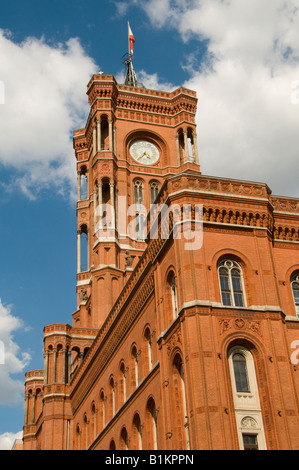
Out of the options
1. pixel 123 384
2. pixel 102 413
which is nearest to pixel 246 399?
pixel 123 384

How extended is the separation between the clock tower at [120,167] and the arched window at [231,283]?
27218mm

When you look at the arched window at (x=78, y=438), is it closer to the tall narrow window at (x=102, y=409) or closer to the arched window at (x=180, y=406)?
the tall narrow window at (x=102, y=409)

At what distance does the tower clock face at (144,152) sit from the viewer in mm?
63375

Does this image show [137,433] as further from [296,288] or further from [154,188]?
[154,188]

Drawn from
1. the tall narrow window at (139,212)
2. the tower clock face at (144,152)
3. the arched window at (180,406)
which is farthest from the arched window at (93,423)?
the tower clock face at (144,152)

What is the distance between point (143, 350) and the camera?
3191cm

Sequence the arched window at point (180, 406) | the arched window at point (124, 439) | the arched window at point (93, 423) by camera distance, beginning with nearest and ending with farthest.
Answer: the arched window at point (180, 406) → the arched window at point (124, 439) → the arched window at point (93, 423)

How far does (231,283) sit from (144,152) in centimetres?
3875

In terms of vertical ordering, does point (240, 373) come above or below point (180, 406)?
above

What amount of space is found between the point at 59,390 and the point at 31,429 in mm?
14069

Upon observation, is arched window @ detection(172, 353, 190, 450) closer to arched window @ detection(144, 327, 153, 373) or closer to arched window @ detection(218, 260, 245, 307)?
arched window @ detection(218, 260, 245, 307)

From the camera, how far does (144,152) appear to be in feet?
209

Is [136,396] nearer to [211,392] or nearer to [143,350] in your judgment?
[143,350]
